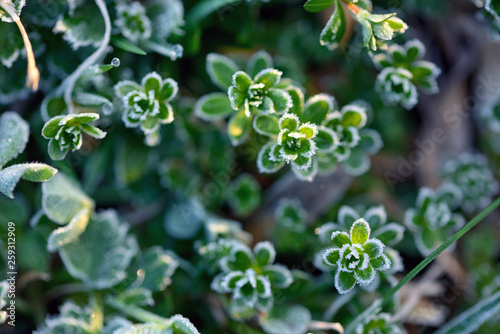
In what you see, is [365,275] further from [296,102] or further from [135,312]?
[135,312]

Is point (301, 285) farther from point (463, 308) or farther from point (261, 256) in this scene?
point (463, 308)

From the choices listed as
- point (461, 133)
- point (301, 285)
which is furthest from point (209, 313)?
point (461, 133)

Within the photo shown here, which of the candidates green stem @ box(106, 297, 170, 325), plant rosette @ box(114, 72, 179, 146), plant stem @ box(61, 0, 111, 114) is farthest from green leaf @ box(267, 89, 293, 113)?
green stem @ box(106, 297, 170, 325)

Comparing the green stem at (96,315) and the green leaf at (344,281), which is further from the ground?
the green leaf at (344,281)

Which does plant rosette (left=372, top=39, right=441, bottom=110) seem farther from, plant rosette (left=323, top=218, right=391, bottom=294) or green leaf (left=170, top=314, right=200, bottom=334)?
green leaf (left=170, top=314, right=200, bottom=334)

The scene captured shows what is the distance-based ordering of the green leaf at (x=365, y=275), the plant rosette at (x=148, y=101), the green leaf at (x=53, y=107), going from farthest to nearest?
the green leaf at (x=53, y=107), the plant rosette at (x=148, y=101), the green leaf at (x=365, y=275)

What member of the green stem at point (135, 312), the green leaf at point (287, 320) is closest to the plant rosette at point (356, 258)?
the green leaf at point (287, 320)

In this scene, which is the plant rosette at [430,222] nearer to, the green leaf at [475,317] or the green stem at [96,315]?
the green leaf at [475,317]
